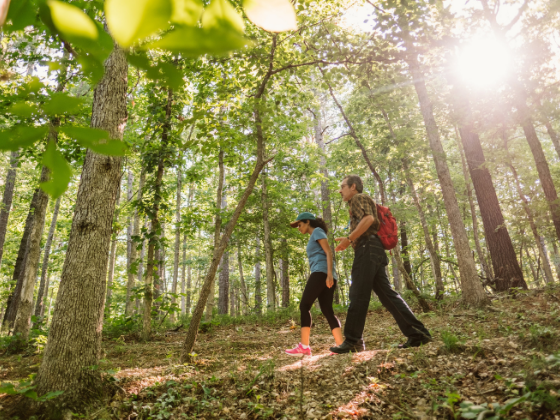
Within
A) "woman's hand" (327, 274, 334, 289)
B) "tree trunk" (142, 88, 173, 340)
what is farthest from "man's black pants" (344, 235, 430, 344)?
"tree trunk" (142, 88, 173, 340)

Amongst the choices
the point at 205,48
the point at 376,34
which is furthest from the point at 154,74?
the point at 376,34

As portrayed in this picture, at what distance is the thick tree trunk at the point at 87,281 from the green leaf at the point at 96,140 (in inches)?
120

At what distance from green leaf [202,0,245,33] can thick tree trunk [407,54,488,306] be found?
6.21m

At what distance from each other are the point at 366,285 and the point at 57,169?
354cm

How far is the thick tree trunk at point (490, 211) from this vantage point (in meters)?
7.31

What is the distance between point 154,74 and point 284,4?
24cm

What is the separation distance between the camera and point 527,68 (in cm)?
662

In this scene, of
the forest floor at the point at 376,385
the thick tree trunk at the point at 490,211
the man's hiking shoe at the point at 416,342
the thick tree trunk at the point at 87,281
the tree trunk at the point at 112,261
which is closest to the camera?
the forest floor at the point at 376,385

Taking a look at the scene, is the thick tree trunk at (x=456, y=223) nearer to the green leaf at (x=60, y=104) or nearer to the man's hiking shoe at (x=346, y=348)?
the man's hiking shoe at (x=346, y=348)

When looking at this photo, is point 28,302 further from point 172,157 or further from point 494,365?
point 494,365

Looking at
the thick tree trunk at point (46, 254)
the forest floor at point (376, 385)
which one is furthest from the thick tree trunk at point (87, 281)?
the thick tree trunk at point (46, 254)

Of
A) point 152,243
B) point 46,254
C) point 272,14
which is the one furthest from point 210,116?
point 46,254

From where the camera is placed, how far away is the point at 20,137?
535 mm

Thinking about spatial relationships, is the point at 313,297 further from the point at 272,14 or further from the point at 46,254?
the point at 46,254
